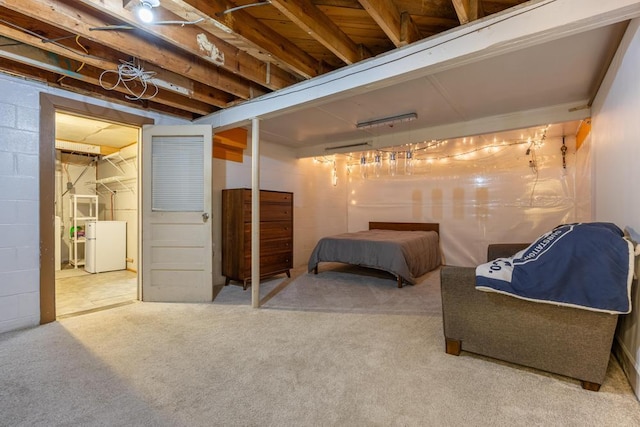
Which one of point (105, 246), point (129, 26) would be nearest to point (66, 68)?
point (129, 26)

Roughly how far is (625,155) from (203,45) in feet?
9.94

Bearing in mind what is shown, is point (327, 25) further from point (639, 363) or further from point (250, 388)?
point (639, 363)

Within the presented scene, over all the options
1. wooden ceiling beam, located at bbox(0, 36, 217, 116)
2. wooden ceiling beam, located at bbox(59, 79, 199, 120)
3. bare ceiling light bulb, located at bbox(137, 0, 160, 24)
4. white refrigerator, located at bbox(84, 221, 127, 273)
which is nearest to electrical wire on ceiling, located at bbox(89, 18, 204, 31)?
bare ceiling light bulb, located at bbox(137, 0, 160, 24)

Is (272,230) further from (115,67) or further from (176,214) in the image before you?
(115,67)

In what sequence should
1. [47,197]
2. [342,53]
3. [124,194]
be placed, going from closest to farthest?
[342,53] → [47,197] → [124,194]

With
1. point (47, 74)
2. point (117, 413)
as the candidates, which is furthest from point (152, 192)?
point (117, 413)

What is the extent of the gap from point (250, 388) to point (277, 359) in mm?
347

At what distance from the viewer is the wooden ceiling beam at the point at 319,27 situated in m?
1.73

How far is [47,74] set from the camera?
104 inches

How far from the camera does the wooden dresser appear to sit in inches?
150

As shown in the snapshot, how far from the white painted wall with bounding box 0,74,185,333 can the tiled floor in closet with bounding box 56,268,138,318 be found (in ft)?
1.35

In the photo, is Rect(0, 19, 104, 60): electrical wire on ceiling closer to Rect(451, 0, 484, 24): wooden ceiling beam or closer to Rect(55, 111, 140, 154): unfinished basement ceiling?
Rect(55, 111, 140, 154): unfinished basement ceiling

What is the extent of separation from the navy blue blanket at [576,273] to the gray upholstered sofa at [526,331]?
12 centimetres

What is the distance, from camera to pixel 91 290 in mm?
3816
